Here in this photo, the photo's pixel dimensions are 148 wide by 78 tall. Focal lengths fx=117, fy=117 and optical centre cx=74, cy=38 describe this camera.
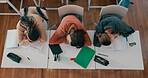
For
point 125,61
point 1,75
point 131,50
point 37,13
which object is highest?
point 37,13

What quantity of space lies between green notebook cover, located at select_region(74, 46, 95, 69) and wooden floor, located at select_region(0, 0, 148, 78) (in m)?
0.83

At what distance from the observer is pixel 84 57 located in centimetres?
181

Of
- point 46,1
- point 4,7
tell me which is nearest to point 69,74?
point 46,1

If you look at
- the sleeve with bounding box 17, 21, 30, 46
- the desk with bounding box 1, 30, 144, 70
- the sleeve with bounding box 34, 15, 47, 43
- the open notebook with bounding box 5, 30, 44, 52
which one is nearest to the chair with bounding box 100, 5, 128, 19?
the desk with bounding box 1, 30, 144, 70

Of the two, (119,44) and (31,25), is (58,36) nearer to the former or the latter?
(31,25)

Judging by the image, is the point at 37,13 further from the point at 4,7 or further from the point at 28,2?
the point at 4,7

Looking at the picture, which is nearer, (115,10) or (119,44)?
(119,44)

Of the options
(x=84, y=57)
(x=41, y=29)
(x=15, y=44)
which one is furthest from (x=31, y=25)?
(x=84, y=57)

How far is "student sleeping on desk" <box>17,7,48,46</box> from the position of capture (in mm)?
1650

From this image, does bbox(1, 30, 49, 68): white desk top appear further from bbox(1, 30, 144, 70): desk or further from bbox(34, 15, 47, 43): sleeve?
bbox(34, 15, 47, 43): sleeve

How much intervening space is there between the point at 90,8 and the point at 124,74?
1.74 m

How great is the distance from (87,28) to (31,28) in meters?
1.48

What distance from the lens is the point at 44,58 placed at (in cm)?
186

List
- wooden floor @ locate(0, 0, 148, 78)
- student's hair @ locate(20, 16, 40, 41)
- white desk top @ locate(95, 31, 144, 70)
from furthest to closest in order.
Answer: wooden floor @ locate(0, 0, 148, 78) < white desk top @ locate(95, 31, 144, 70) < student's hair @ locate(20, 16, 40, 41)
